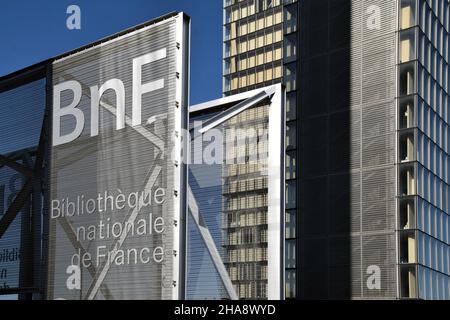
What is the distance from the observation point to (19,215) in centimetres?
1345

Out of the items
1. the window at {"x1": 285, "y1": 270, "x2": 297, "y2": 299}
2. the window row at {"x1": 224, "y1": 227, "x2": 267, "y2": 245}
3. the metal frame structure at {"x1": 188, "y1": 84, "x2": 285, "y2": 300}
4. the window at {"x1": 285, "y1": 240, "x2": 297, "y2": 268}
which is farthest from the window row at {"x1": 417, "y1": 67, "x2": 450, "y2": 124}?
the metal frame structure at {"x1": 188, "y1": 84, "x2": 285, "y2": 300}

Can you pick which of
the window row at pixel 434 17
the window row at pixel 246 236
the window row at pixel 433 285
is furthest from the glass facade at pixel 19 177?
the window row at pixel 434 17

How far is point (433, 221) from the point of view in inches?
1623

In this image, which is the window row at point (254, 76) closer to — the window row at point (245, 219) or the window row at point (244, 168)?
the window row at point (245, 219)

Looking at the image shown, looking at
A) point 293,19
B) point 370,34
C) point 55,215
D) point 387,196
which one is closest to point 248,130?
point 55,215

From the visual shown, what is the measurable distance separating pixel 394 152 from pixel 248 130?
26.3m

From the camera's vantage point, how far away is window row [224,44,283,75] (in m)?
75.1

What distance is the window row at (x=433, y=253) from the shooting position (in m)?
38.9

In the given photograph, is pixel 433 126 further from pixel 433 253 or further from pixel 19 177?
pixel 19 177

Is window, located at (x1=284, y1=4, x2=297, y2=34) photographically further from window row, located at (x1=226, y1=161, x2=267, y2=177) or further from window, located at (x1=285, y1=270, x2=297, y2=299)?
window row, located at (x1=226, y1=161, x2=267, y2=177)

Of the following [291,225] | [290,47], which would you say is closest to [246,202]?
[291,225]

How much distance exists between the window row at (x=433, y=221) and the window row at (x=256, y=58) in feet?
116

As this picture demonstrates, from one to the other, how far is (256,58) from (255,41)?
235 centimetres
